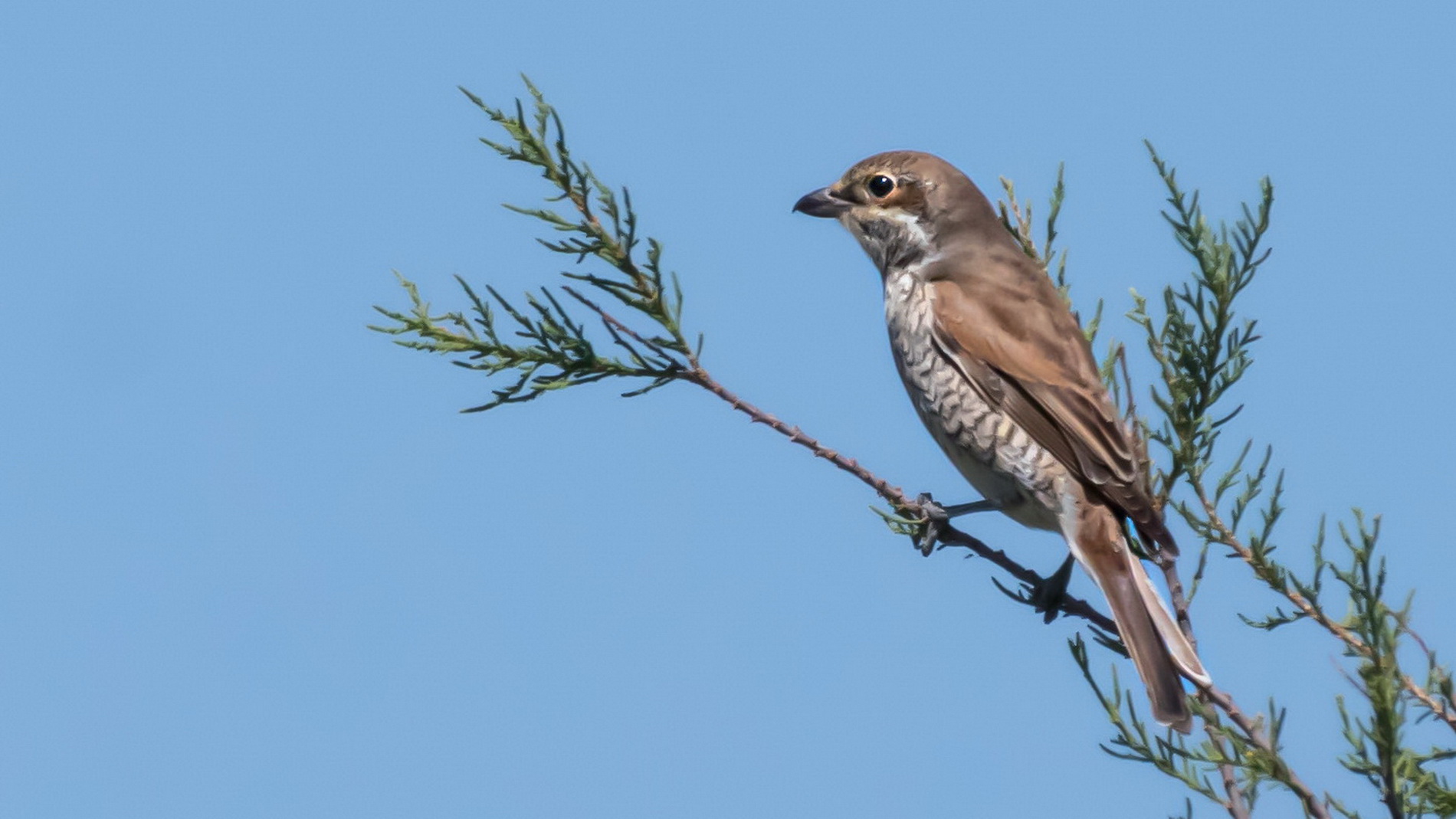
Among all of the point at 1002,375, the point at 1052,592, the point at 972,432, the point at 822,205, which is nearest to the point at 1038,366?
the point at 1002,375

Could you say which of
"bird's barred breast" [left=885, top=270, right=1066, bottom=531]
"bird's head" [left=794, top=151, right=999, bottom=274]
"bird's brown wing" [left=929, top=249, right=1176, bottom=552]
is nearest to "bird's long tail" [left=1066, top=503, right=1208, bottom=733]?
"bird's brown wing" [left=929, top=249, right=1176, bottom=552]

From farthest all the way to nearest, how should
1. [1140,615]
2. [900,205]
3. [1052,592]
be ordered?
[900,205] → [1052,592] → [1140,615]

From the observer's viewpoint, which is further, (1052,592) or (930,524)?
(1052,592)

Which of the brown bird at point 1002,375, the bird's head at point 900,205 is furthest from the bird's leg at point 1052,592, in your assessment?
the bird's head at point 900,205

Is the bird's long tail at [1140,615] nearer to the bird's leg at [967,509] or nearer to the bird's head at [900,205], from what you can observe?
the bird's leg at [967,509]

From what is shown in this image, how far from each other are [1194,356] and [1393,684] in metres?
1.22

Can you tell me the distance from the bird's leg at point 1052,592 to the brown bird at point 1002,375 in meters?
0.14

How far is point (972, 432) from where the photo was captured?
16.8 ft

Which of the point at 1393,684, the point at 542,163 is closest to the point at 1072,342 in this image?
the point at 542,163

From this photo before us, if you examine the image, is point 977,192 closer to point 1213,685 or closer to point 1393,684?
point 1213,685

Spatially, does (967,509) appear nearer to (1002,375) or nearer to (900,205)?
(1002,375)

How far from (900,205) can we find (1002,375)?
108 cm

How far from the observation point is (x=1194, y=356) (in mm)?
3633

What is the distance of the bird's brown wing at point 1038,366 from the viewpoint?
185 inches
